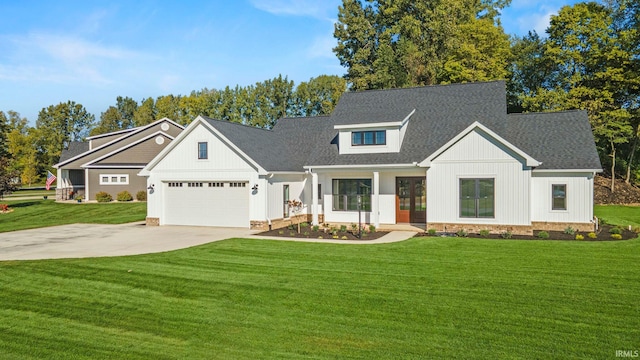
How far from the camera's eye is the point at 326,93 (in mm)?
55031

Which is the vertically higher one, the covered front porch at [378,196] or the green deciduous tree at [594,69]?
the green deciduous tree at [594,69]

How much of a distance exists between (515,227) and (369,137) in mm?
7333

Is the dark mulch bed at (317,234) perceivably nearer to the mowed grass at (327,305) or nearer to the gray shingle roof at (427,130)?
the gray shingle roof at (427,130)

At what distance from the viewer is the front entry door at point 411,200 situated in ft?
66.0

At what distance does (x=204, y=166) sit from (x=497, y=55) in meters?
27.8

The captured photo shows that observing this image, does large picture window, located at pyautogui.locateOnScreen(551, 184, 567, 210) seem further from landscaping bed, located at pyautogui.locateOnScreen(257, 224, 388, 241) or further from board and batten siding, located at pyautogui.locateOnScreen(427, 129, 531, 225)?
landscaping bed, located at pyautogui.locateOnScreen(257, 224, 388, 241)

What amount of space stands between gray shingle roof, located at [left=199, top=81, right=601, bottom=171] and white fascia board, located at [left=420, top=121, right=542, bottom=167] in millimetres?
838

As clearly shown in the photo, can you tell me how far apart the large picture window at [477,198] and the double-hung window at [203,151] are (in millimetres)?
11452

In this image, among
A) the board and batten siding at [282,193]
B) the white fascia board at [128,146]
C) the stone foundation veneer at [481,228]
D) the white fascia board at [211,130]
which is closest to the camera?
the stone foundation veneer at [481,228]

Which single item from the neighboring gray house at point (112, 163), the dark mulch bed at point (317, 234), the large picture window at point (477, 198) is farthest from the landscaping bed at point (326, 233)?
the neighboring gray house at point (112, 163)

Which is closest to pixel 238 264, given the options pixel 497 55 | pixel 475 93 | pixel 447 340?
pixel 447 340

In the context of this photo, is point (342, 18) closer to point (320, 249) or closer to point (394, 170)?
point (394, 170)

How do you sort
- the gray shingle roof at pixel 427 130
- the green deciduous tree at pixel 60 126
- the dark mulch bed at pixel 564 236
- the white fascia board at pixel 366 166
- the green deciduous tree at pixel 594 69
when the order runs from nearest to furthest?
the dark mulch bed at pixel 564 236, the white fascia board at pixel 366 166, the gray shingle roof at pixel 427 130, the green deciduous tree at pixel 594 69, the green deciduous tree at pixel 60 126

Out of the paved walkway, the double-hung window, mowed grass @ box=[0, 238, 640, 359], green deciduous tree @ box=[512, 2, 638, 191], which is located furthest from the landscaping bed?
green deciduous tree @ box=[512, 2, 638, 191]
